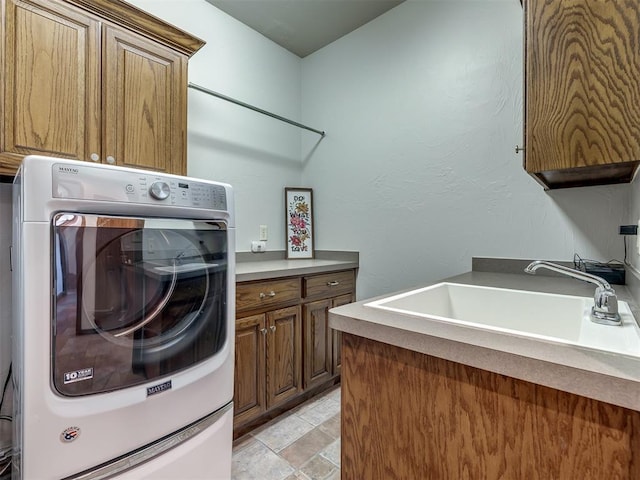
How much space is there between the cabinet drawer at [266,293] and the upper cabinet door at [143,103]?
0.72 meters

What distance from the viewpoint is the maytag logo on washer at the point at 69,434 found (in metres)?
0.82

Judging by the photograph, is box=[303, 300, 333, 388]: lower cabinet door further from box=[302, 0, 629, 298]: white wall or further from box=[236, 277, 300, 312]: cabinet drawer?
box=[302, 0, 629, 298]: white wall

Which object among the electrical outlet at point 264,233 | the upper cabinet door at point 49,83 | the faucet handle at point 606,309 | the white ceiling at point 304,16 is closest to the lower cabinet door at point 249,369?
the electrical outlet at point 264,233

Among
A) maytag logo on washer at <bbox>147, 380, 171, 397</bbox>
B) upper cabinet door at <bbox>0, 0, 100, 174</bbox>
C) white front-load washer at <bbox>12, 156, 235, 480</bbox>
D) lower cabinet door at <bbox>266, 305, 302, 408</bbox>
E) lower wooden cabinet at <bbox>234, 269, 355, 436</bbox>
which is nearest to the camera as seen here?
white front-load washer at <bbox>12, 156, 235, 480</bbox>

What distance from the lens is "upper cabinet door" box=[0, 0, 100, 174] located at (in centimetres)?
111

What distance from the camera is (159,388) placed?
38.4 inches

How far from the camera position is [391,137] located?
88.0 inches

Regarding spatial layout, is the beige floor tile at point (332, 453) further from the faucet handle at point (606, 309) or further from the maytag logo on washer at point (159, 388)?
the faucet handle at point (606, 309)

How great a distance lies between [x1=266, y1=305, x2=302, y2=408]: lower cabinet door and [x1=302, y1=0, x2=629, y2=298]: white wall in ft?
2.35

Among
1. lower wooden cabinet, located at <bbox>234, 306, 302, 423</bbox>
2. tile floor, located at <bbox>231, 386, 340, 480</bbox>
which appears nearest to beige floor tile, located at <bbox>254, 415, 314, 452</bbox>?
tile floor, located at <bbox>231, 386, 340, 480</bbox>

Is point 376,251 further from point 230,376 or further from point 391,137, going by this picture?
point 230,376

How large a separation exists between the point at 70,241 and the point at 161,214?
0.83 feet

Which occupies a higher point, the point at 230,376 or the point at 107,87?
the point at 107,87

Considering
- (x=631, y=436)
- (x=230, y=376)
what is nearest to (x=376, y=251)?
(x=230, y=376)
